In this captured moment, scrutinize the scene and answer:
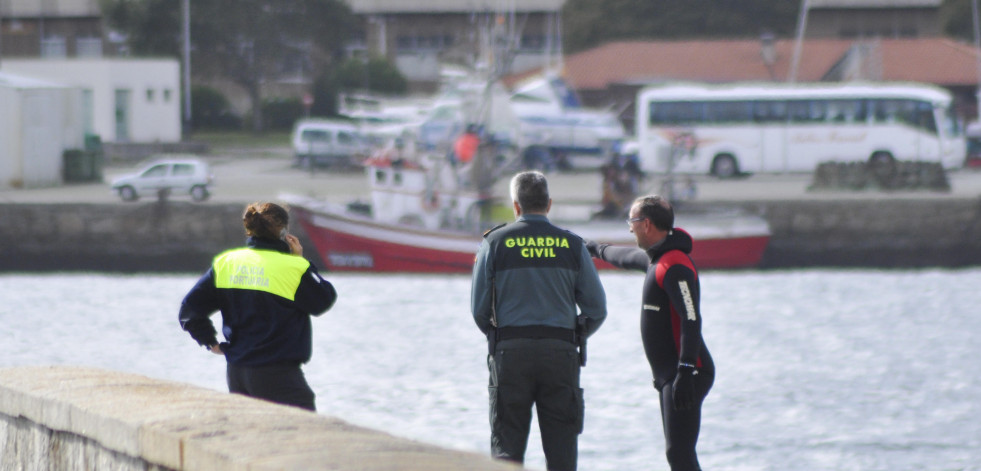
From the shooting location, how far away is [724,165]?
41.1 meters

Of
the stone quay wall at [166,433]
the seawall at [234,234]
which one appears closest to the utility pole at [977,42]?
the seawall at [234,234]

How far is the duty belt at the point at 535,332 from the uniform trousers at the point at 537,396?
0.02 metres

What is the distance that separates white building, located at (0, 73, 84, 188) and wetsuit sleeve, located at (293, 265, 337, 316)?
31447 millimetres

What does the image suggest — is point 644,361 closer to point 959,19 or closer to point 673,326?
point 673,326

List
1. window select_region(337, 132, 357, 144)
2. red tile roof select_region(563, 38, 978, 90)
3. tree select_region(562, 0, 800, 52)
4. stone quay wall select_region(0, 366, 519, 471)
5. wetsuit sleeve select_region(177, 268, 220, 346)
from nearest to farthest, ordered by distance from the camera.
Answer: stone quay wall select_region(0, 366, 519, 471) → wetsuit sleeve select_region(177, 268, 220, 346) → window select_region(337, 132, 357, 144) → red tile roof select_region(563, 38, 978, 90) → tree select_region(562, 0, 800, 52)

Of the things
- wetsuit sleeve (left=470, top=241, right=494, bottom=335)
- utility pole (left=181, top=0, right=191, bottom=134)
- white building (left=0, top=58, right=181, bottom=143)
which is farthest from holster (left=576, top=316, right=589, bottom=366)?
utility pole (left=181, top=0, right=191, bottom=134)

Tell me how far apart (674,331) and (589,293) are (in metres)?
0.38

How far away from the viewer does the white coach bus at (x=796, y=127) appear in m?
40.1

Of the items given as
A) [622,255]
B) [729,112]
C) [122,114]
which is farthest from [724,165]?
[622,255]

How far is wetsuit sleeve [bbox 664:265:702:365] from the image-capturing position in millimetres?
5461

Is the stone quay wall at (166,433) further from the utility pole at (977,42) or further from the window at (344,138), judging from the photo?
the utility pole at (977,42)

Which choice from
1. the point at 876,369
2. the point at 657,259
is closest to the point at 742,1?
the point at 876,369

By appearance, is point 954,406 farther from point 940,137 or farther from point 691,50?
point 691,50

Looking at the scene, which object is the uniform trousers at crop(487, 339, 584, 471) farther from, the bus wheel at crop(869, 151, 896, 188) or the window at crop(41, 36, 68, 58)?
the window at crop(41, 36, 68, 58)
